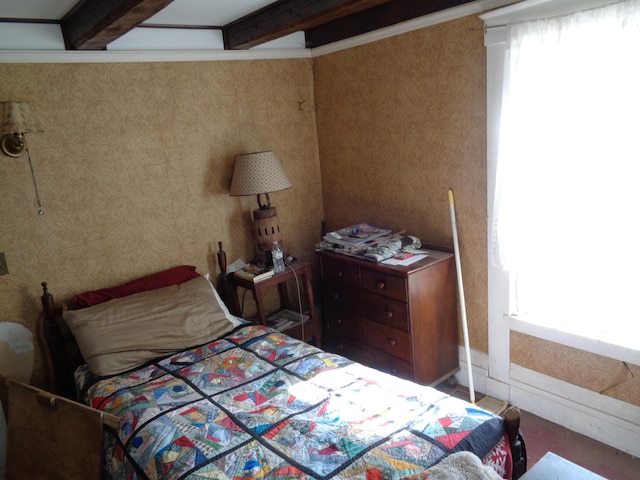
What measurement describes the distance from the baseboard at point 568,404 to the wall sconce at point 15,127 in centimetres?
268

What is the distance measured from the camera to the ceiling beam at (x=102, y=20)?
177cm

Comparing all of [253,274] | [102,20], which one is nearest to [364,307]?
[253,274]

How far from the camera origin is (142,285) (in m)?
2.66

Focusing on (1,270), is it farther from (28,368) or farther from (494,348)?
(494,348)

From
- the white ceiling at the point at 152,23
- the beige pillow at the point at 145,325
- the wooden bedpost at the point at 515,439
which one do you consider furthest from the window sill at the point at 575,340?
the white ceiling at the point at 152,23

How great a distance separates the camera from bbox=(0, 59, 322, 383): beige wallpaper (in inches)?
93.4

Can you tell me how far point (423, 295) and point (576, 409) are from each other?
0.93 m

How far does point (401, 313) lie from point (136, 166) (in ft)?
5.66

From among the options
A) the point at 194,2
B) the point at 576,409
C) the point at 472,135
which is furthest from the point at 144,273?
the point at 576,409

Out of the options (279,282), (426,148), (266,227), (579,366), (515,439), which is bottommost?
(579,366)

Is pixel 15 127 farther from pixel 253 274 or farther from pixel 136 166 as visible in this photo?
pixel 253 274

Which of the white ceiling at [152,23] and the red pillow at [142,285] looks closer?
the white ceiling at [152,23]

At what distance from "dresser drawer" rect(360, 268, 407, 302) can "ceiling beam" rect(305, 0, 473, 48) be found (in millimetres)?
1449

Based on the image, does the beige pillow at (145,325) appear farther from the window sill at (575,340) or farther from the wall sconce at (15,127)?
the window sill at (575,340)
